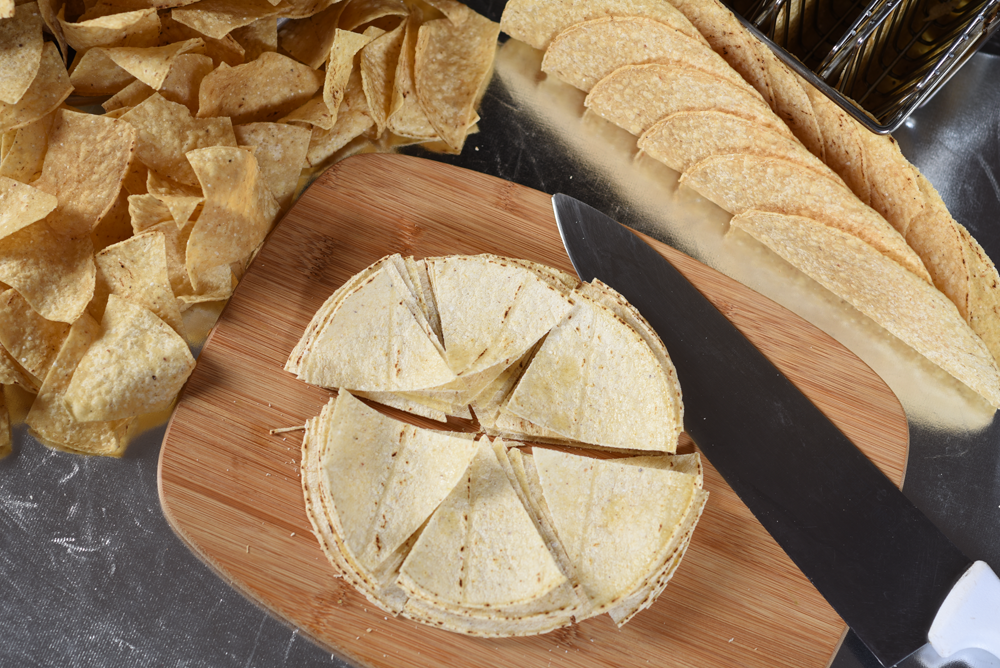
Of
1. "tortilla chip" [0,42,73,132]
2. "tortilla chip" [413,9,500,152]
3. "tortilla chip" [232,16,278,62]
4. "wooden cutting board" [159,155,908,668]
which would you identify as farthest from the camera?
"tortilla chip" [413,9,500,152]

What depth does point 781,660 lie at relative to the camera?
2.09 meters

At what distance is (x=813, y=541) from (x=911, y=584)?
0.28 metres

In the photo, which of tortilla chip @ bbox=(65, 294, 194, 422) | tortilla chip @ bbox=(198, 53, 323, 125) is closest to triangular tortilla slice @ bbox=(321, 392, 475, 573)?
tortilla chip @ bbox=(65, 294, 194, 422)

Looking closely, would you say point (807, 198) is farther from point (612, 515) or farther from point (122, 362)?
point (122, 362)

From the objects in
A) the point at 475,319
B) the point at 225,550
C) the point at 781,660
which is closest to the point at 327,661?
the point at 225,550

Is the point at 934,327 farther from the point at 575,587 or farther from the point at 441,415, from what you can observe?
the point at 441,415

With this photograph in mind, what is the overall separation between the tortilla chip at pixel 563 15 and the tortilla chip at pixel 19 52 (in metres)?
1.26

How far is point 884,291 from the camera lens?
211cm

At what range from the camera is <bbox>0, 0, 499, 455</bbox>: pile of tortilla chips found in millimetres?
1912

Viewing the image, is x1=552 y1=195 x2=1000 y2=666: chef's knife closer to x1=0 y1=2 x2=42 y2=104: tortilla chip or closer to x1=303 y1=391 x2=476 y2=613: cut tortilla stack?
x1=303 y1=391 x2=476 y2=613: cut tortilla stack

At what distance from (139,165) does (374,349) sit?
0.82 m

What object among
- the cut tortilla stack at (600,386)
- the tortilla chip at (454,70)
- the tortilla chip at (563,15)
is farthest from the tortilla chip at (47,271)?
the tortilla chip at (563,15)

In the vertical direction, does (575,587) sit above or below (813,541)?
below

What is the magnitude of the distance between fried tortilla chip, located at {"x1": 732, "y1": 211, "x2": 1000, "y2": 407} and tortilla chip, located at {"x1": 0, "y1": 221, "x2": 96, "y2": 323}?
182cm
